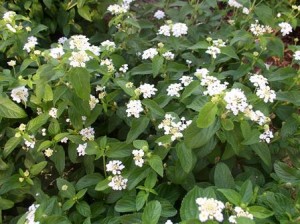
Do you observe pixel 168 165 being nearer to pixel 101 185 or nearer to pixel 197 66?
pixel 101 185

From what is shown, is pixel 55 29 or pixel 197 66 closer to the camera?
pixel 197 66

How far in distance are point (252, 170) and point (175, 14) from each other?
1332 millimetres

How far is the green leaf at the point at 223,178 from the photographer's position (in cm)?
197

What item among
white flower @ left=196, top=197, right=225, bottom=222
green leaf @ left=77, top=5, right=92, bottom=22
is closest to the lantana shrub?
white flower @ left=196, top=197, right=225, bottom=222

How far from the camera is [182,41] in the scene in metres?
2.54

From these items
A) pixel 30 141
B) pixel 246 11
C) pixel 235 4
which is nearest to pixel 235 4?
pixel 235 4

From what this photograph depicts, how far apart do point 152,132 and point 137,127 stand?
361 millimetres

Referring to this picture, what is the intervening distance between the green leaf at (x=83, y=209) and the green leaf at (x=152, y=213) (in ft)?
1.49

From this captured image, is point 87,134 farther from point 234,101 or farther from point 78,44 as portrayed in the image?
point 234,101

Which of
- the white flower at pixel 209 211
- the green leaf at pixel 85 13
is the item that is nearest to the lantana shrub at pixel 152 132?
the white flower at pixel 209 211

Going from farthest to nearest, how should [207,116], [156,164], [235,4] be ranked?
[235,4] < [156,164] < [207,116]

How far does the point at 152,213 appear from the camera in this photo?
1.68 meters

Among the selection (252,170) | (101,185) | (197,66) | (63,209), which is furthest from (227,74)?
(63,209)

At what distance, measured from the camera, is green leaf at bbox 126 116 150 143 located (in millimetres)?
2033
